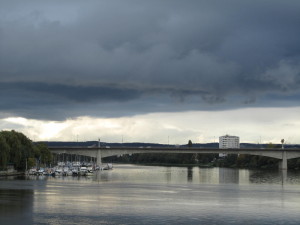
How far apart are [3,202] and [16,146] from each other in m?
63.3

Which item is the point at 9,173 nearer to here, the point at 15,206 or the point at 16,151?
the point at 16,151

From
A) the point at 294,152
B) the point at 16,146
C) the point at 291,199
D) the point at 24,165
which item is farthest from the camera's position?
the point at 294,152

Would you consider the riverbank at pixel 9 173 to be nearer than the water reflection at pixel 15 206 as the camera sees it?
No

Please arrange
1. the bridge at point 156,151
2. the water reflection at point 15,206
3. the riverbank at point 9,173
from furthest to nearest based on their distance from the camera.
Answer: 1. the bridge at point 156,151
2. the riverbank at point 9,173
3. the water reflection at point 15,206

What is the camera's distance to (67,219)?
170 ft

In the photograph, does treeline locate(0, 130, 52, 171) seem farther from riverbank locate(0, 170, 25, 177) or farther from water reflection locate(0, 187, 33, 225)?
water reflection locate(0, 187, 33, 225)

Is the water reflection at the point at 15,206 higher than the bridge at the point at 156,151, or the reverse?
the bridge at the point at 156,151

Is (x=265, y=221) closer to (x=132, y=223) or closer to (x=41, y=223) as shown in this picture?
(x=132, y=223)

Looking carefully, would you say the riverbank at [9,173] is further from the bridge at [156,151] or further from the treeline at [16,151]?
the bridge at [156,151]

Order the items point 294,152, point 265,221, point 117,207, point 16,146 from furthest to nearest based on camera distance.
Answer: point 294,152 < point 16,146 < point 117,207 < point 265,221

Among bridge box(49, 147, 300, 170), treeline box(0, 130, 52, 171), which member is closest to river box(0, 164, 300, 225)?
treeline box(0, 130, 52, 171)

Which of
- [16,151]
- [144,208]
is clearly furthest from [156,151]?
[144,208]

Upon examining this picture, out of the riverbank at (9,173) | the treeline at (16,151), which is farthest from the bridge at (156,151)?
the riverbank at (9,173)

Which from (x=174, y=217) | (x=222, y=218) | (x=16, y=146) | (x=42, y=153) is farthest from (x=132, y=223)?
(x=42, y=153)
